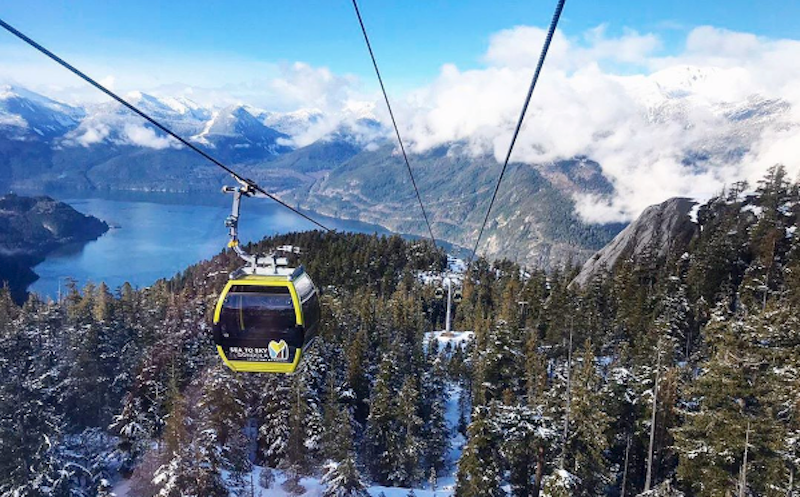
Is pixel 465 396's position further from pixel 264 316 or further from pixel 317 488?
pixel 264 316

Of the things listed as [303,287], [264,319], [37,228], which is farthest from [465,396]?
[37,228]

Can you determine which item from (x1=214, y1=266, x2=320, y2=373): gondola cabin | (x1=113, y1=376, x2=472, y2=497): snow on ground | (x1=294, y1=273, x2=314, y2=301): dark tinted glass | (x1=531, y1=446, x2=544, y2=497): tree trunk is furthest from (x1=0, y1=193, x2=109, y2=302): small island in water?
(x1=294, y1=273, x2=314, y2=301): dark tinted glass

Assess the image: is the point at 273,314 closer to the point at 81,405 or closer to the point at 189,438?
the point at 189,438

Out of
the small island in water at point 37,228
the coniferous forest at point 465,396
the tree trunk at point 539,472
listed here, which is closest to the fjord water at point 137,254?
the small island in water at point 37,228

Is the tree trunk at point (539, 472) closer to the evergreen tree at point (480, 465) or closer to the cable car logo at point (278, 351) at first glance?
the evergreen tree at point (480, 465)

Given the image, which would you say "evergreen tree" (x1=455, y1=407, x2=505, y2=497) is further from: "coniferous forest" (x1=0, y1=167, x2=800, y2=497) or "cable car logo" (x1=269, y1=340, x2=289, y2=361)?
"cable car logo" (x1=269, y1=340, x2=289, y2=361)
